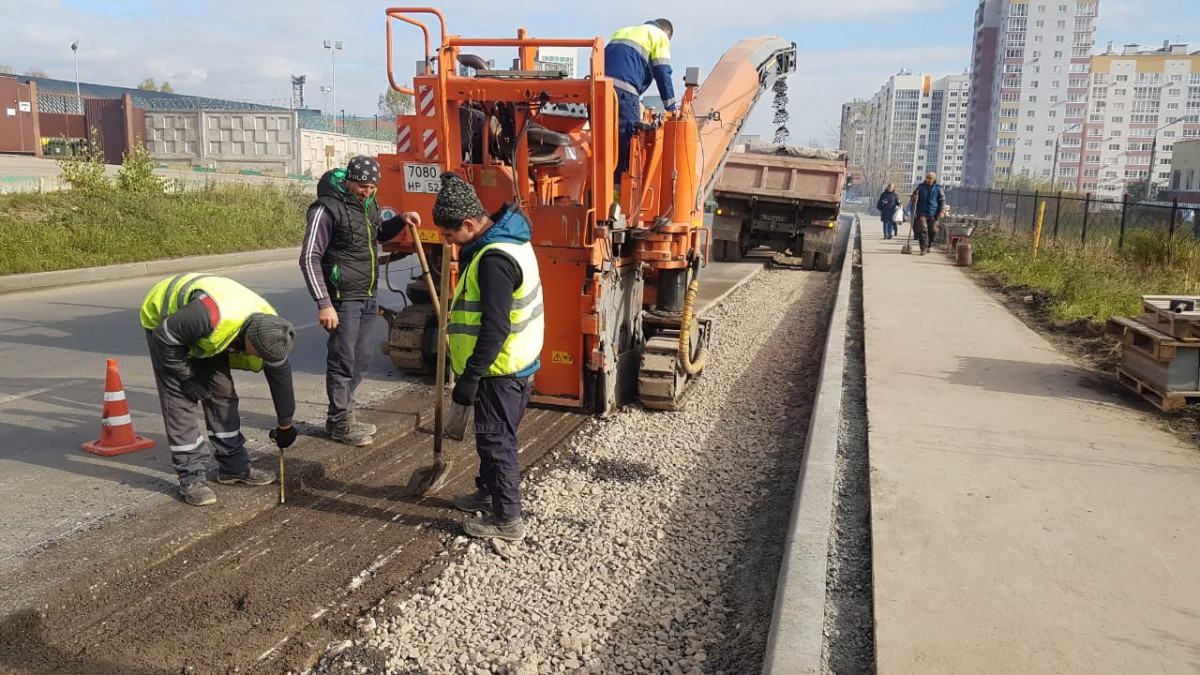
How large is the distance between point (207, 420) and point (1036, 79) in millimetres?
111995

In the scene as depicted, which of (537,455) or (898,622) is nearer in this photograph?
(898,622)

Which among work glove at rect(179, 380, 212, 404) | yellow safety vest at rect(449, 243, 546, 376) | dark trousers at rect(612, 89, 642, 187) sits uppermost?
dark trousers at rect(612, 89, 642, 187)

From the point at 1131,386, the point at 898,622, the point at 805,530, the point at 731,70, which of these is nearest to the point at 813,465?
the point at 805,530

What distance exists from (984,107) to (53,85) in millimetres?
97171

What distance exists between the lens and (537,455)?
5887mm

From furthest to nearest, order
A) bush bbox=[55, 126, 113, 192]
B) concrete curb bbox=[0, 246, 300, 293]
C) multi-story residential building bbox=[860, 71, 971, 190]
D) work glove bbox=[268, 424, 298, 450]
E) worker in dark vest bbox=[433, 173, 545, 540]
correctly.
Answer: multi-story residential building bbox=[860, 71, 971, 190]
bush bbox=[55, 126, 113, 192]
concrete curb bbox=[0, 246, 300, 293]
work glove bbox=[268, 424, 298, 450]
worker in dark vest bbox=[433, 173, 545, 540]

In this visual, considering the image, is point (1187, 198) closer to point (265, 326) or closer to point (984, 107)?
point (265, 326)

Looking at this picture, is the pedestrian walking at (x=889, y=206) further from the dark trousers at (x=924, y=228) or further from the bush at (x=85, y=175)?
the bush at (x=85, y=175)

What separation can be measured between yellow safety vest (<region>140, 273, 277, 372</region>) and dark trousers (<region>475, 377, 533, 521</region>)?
1205mm

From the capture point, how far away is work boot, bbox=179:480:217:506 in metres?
4.61

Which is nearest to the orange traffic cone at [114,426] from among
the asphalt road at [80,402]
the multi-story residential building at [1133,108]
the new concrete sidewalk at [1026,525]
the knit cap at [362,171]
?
the asphalt road at [80,402]

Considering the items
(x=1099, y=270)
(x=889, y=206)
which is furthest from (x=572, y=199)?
(x=889, y=206)

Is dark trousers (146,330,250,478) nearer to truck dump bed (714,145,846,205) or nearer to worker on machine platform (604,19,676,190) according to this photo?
worker on machine platform (604,19,676,190)

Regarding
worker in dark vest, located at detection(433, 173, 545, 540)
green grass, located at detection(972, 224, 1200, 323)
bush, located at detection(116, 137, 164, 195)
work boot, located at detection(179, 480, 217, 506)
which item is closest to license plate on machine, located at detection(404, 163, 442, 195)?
worker in dark vest, located at detection(433, 173, 545, 540)
